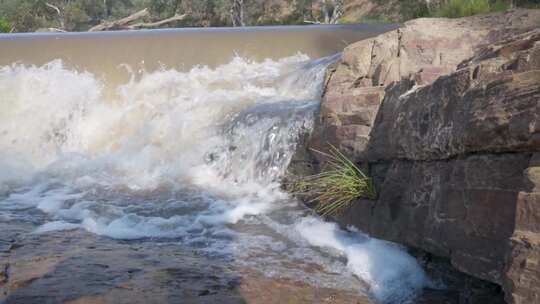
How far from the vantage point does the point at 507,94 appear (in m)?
2.89

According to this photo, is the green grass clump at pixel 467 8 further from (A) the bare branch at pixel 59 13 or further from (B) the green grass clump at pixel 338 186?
(A) the bare branch at pixel 59 13

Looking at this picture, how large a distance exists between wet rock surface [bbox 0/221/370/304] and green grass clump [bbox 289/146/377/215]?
1213mm

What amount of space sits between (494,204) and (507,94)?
56cm

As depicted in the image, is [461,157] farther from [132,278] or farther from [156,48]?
[156,48]

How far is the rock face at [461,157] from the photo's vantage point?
2.66 meters

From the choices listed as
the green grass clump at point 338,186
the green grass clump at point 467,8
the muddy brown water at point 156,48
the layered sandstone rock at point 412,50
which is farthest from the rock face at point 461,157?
the green grass clump at point 467,8

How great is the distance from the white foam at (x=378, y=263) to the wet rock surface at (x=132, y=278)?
26 centimetres

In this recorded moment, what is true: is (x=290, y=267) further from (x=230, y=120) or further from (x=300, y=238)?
(x=230, y=120)

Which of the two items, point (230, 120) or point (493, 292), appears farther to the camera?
point (230, 120)

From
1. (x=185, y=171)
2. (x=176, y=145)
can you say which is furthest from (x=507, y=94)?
(x=176, y=145)

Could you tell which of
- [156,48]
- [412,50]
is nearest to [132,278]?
[412,50]

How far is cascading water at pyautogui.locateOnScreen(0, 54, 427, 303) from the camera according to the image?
4.00 metres

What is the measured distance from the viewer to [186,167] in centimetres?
669

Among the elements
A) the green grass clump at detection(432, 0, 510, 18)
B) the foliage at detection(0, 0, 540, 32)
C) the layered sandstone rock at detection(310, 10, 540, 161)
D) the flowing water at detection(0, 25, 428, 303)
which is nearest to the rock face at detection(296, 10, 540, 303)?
the flowing water at detection(0, 25, 428, 303)
